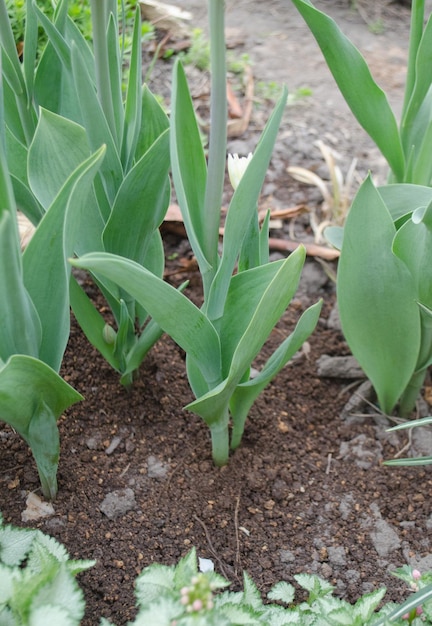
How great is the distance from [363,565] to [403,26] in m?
2.70

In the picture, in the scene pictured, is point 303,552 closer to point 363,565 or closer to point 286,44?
point 363,565

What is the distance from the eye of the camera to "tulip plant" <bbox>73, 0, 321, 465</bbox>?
0.97 metres

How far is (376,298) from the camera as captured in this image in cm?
135

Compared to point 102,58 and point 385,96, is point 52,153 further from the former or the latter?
point 385,96

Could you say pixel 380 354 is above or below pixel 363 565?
above

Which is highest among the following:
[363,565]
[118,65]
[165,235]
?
[118,65]

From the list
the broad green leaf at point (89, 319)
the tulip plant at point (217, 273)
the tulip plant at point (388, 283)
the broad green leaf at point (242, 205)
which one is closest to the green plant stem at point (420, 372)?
the tulip plant at point (388, 283)

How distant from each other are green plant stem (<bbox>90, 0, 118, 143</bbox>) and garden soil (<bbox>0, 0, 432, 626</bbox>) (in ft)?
1.64

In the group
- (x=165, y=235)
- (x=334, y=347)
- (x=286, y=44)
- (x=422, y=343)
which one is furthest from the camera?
(x=286, y=44)

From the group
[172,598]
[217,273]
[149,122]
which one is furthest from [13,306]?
[149,122]

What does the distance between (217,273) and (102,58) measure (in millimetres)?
362

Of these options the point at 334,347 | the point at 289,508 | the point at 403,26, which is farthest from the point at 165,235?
the point at 403,26

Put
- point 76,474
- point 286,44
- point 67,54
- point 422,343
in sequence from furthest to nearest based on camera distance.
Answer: point 286,44 → point 422,343 → point 76,474 → point 67,54

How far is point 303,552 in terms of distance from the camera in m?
1.29
